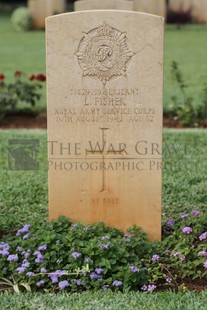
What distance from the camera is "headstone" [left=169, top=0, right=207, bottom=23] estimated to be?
73.0 ft

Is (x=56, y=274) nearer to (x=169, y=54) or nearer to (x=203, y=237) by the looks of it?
(x=203, y=237)

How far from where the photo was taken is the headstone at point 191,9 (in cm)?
2225

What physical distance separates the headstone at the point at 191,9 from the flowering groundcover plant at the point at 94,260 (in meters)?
18.5

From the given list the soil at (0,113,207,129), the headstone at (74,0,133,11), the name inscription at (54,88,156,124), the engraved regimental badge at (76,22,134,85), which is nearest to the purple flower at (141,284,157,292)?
the name inscription at (54,88,156,124)

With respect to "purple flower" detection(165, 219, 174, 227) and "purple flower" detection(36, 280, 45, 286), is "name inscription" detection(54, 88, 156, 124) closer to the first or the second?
"purple flower" detection(165, 219, 174, 227)

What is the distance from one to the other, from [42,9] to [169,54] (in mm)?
6573

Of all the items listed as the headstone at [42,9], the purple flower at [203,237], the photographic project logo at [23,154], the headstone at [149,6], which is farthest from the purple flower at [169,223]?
the headstone at [42,9]

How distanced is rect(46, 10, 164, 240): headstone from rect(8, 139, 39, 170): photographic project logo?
1842mm

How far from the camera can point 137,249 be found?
172 inches

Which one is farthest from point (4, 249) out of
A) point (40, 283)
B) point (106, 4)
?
point (106, 4)

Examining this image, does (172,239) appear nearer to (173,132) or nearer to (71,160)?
(71,160)

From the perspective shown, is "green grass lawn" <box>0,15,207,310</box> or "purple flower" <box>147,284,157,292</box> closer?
"green grass lawn" <box>0,15,207,310</box>

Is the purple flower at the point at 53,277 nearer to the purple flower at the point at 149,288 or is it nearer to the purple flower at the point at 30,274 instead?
the purple flower at the point at 30,274

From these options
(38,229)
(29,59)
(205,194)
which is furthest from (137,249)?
(29,59)
